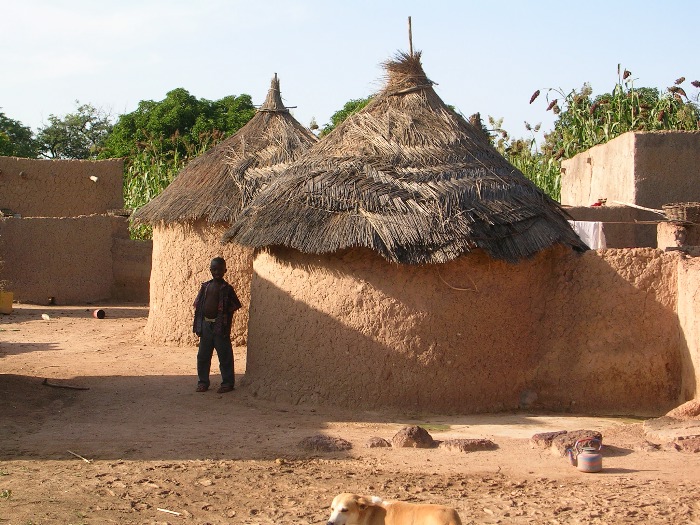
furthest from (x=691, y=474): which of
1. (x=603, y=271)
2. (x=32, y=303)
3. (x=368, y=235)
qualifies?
(x=32, y=303)

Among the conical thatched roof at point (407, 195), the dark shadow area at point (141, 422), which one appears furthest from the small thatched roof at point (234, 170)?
the dark shadow area at point (141, 422)

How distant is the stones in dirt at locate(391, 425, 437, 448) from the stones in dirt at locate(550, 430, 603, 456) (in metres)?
0.94

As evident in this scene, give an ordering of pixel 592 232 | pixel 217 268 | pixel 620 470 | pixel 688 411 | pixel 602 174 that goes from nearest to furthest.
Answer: pixel 620 470
pixel 688 411
pixel 217 268
pixel 592 232
pixel 602 174

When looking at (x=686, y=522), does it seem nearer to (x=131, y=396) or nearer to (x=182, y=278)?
(x=131, y=396)

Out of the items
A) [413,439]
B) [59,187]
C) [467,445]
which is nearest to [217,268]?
[413,439]

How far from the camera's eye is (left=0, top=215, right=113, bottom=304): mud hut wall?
16047mm

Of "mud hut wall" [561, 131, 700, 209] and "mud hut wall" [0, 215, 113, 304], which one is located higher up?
"mud hut wall" [561, 131, 700, 209]

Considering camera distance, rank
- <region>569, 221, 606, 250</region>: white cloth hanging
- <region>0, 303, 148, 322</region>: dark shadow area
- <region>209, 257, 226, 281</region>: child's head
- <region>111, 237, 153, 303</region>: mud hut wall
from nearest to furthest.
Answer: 1. <region>209, 257, 226, 281</region>: child's head
2. <region>569, 221, 606, 250</region>: white cloth hanging
3. <region>0, 303, 148, 322</region>: dark shadow area
4. <region>111, 237, 153, 303</region>: mud hut wall

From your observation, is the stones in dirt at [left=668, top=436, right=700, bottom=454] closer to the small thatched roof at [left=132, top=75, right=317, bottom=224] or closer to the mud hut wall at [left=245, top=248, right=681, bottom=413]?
the mud hut wall at [left=245, top=248, right=681, bottom=413]

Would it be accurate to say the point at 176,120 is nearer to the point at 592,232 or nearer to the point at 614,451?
the point at 592,232

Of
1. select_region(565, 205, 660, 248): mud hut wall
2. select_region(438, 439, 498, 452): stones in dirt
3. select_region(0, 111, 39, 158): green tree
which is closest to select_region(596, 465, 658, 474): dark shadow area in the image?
select_region(438, 439, 498, 452): stones in dirt

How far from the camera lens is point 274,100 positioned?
13453 mm

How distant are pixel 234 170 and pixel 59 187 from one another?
7.13 metres

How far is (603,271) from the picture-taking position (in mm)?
8641
